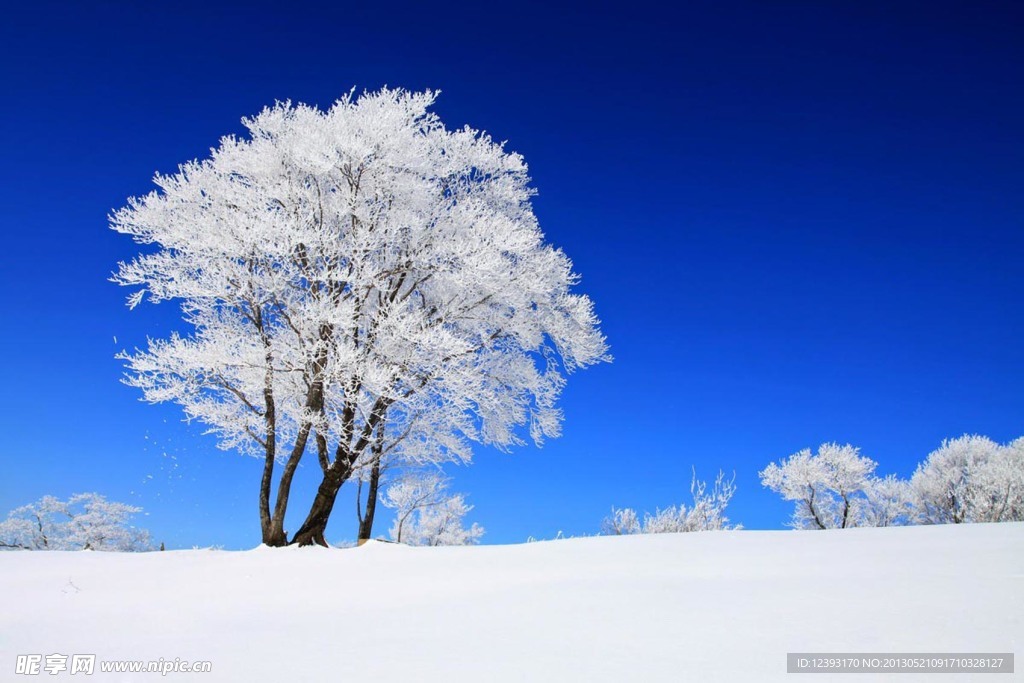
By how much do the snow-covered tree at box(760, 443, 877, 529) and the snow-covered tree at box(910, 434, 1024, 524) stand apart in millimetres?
2226

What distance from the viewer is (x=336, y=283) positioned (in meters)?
12.3

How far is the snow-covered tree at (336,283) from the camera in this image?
11578 mm

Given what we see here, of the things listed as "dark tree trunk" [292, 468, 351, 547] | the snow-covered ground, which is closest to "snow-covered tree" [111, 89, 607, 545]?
"dark tree trunk" [292, 468, 351, 547]

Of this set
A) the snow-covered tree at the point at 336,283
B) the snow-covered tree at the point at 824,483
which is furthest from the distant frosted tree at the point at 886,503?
the snow-covered tree at the point at 336,283

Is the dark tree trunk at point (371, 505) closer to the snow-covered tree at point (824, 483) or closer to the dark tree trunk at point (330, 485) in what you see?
the dark tree trunk at point (330, 485)

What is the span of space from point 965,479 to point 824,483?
5.30 metres

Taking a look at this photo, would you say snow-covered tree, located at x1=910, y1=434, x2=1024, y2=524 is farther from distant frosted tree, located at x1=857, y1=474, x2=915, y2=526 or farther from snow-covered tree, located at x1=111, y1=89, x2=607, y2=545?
snow-covered tree, located at x1=111, y1=89, x2=607, y2=545

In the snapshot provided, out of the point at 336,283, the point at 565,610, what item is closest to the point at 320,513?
the point at 336,283

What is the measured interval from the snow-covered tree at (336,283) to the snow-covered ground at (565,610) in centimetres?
450

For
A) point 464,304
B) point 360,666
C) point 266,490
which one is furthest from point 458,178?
point 360,666

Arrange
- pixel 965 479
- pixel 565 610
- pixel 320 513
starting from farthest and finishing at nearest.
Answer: pixel 965 479
pixel 320 513
pixel 565 610

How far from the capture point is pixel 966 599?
152 inches

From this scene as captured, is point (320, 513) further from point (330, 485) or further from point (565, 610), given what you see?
point (565, 610)

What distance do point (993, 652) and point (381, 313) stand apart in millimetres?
10770
